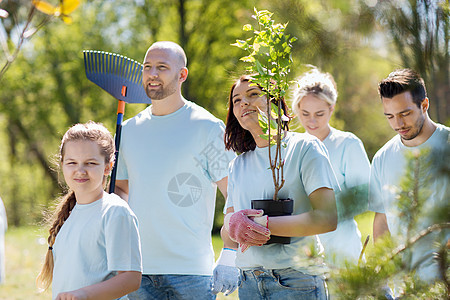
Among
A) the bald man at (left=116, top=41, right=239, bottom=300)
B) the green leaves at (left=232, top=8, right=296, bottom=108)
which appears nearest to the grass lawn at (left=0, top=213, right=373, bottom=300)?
the bald man at (left=116, top=41, right=239, bottom=300)

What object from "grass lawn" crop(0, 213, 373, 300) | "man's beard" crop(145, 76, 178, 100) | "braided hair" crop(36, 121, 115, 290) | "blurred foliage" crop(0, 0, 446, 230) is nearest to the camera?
"braided hair" crop(36, 121, 115, 290)

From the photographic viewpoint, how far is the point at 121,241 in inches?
80.7

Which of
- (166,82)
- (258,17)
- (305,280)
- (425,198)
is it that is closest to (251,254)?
(305,280)

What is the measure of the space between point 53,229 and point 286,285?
965 mm

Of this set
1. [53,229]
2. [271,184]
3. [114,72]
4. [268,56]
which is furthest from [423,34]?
[114,72]

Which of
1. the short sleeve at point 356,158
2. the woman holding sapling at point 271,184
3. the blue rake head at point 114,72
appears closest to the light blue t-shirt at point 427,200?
the woman holding sapling at point 271,184

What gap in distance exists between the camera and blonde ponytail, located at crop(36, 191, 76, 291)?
2330mm

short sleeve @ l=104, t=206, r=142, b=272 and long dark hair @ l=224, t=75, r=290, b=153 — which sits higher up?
long dark hair @ l=224, t=75, r=290, b=153

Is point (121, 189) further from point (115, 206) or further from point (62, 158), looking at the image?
point (115, 206)

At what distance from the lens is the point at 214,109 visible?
14.5 metres

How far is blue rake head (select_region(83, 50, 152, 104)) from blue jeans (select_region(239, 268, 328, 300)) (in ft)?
4.84
